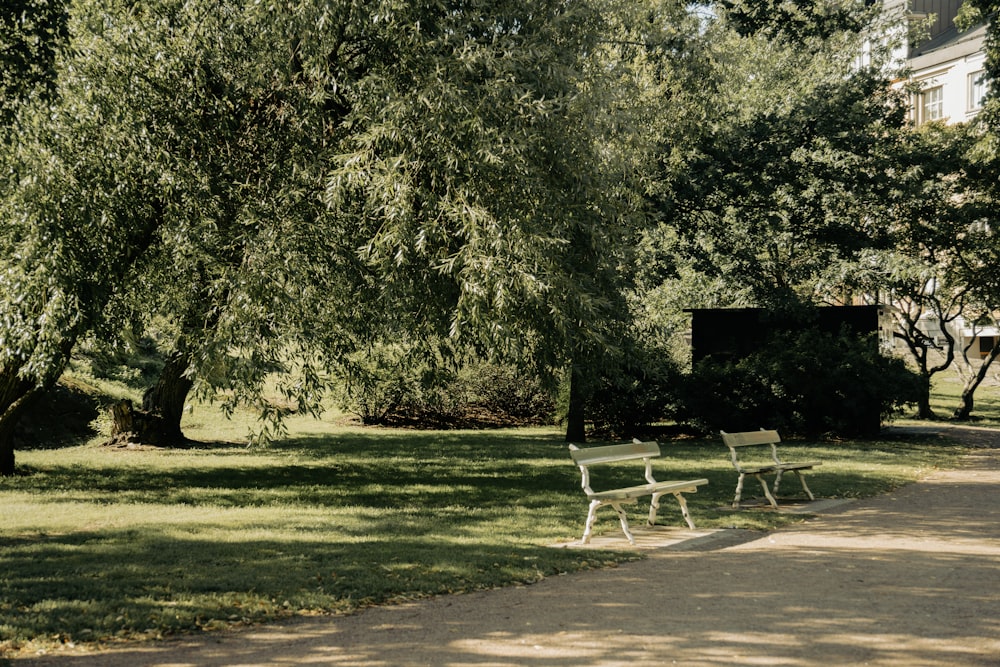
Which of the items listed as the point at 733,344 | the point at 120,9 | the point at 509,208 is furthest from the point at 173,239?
the point at 733,344

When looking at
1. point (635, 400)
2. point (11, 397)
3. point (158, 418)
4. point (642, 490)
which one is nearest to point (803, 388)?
point (635, 400)

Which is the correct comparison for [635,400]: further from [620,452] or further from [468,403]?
[620,452]

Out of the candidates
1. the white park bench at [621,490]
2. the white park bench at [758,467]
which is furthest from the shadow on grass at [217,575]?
the white park bench at [758,467]

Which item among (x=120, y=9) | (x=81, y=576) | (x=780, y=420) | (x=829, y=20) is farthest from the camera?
(x=780, y=420)

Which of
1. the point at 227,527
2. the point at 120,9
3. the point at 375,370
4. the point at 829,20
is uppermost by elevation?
the point at 829,20

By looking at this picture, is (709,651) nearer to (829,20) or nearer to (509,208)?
(509,208)

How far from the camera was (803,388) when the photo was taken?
866 inches

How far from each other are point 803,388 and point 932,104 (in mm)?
32908

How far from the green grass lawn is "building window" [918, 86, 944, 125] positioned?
3310 centimetres

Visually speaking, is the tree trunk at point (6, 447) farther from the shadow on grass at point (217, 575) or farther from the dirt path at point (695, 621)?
the dirt path at point (695, 621)

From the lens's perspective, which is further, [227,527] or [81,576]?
[227,527]

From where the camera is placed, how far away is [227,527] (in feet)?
33.7

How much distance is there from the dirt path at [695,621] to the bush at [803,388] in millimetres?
12479

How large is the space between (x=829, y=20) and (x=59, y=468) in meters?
16.9
